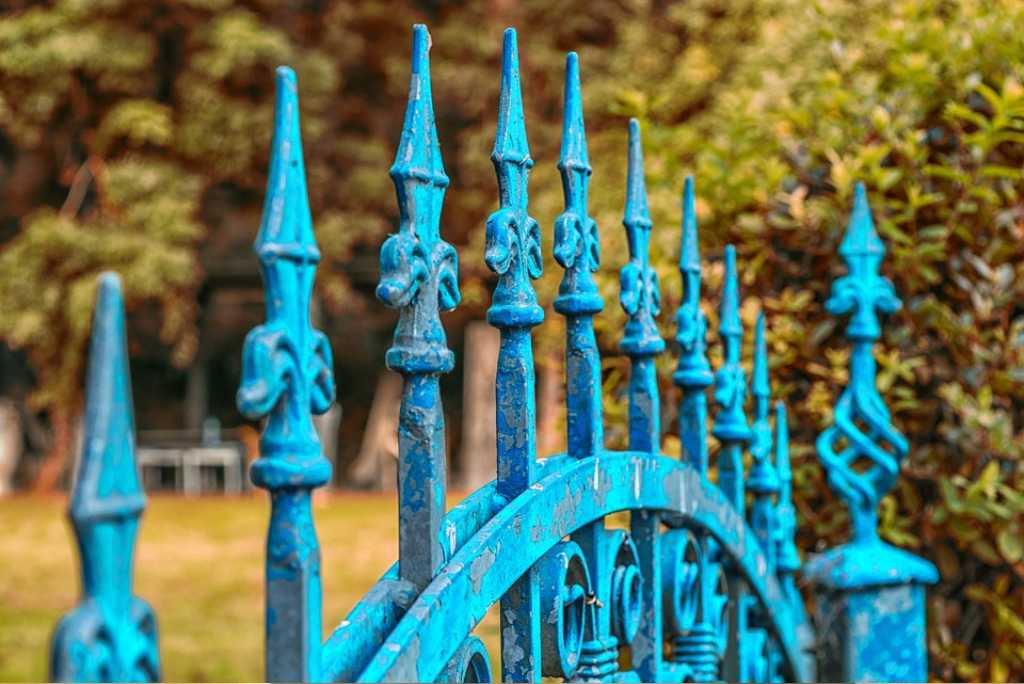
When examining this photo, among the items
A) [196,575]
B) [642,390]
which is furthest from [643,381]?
[196,575]

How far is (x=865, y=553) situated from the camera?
2219mm

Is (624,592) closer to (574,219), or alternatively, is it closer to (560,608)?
(560,608)

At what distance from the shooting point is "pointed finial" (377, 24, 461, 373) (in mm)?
1043

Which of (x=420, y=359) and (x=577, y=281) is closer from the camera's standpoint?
(x=420, y=359)

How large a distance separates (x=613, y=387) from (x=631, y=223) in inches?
47.6

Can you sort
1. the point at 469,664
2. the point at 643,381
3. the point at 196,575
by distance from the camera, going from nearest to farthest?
the point at 469,664 < the point at 643,381 < the point at 196,575

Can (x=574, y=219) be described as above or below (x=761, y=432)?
above

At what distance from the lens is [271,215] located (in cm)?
87

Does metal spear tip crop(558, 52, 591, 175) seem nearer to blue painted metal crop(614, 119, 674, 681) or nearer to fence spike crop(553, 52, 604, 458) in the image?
fence spike crop(553, 52, 604, 458)

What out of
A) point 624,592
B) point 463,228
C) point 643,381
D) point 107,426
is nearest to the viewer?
point 107,426

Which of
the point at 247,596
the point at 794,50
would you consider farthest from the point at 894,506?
the point at 247,596

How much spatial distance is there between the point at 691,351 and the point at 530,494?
668 millimetres

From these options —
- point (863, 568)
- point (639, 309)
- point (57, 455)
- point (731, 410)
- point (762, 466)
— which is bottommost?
point (57, 455)

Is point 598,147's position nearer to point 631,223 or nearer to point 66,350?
point 66,350
